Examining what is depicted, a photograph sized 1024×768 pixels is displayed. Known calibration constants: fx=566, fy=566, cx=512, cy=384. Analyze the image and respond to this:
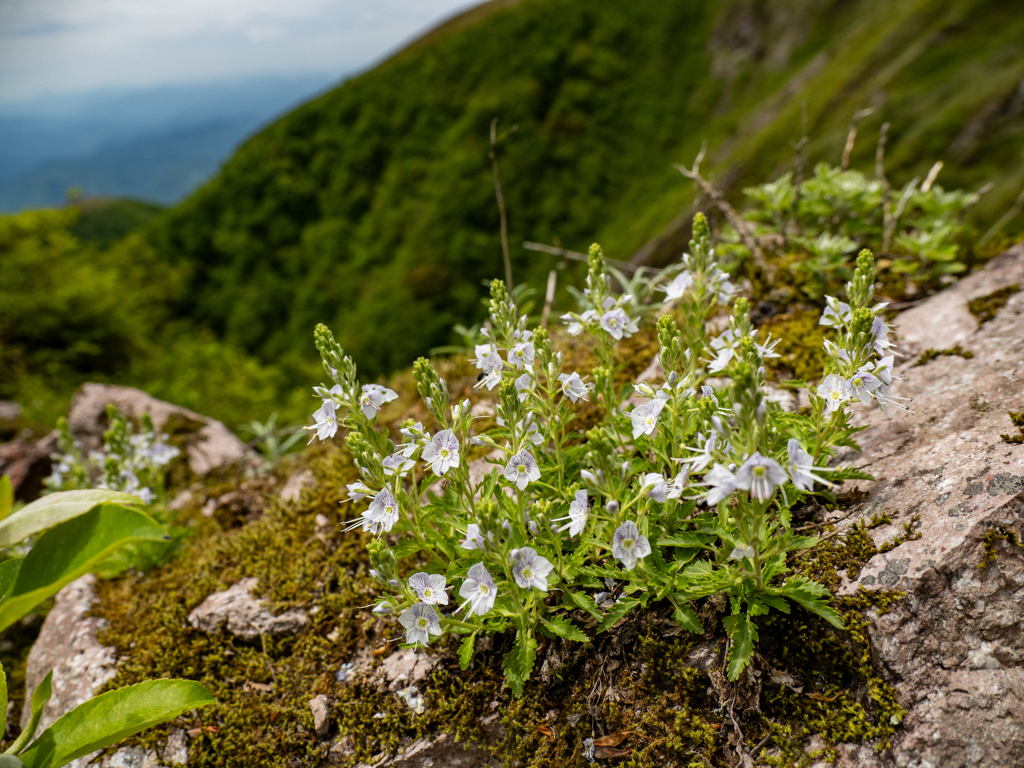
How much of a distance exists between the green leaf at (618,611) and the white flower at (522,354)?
149 cm

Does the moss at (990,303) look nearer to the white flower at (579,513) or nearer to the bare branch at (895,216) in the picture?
the bare branch at (895,216)

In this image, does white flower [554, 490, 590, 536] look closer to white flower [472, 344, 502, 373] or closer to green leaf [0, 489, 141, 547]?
white flower [472, 344, 502, 373]

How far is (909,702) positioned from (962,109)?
52.1 metres

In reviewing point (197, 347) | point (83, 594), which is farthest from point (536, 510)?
point (197, 347)

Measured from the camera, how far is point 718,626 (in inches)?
131

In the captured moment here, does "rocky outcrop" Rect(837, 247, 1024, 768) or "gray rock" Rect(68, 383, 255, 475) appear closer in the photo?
"rocky outcrop" Rect(837, 247, 1024, 768)

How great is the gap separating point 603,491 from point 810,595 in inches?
47.2

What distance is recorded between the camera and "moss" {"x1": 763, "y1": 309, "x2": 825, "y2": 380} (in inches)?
199

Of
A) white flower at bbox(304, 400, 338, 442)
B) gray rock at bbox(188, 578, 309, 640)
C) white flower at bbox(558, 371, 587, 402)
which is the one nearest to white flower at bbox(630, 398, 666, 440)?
white flower at bbox(558, 371, 587, 402)

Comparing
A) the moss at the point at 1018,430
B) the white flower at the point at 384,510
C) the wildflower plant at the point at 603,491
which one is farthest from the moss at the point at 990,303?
the white flower at the point at 384,510

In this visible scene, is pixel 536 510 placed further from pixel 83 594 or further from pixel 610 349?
pixel 83 594

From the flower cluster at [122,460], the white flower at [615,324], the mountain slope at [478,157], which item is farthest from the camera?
the mountain slope at [478,157]

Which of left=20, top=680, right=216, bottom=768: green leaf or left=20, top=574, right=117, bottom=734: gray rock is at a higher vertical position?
left=20, top=680, right=216, bottom=768: green leaf

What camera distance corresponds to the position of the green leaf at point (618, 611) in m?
3.12
